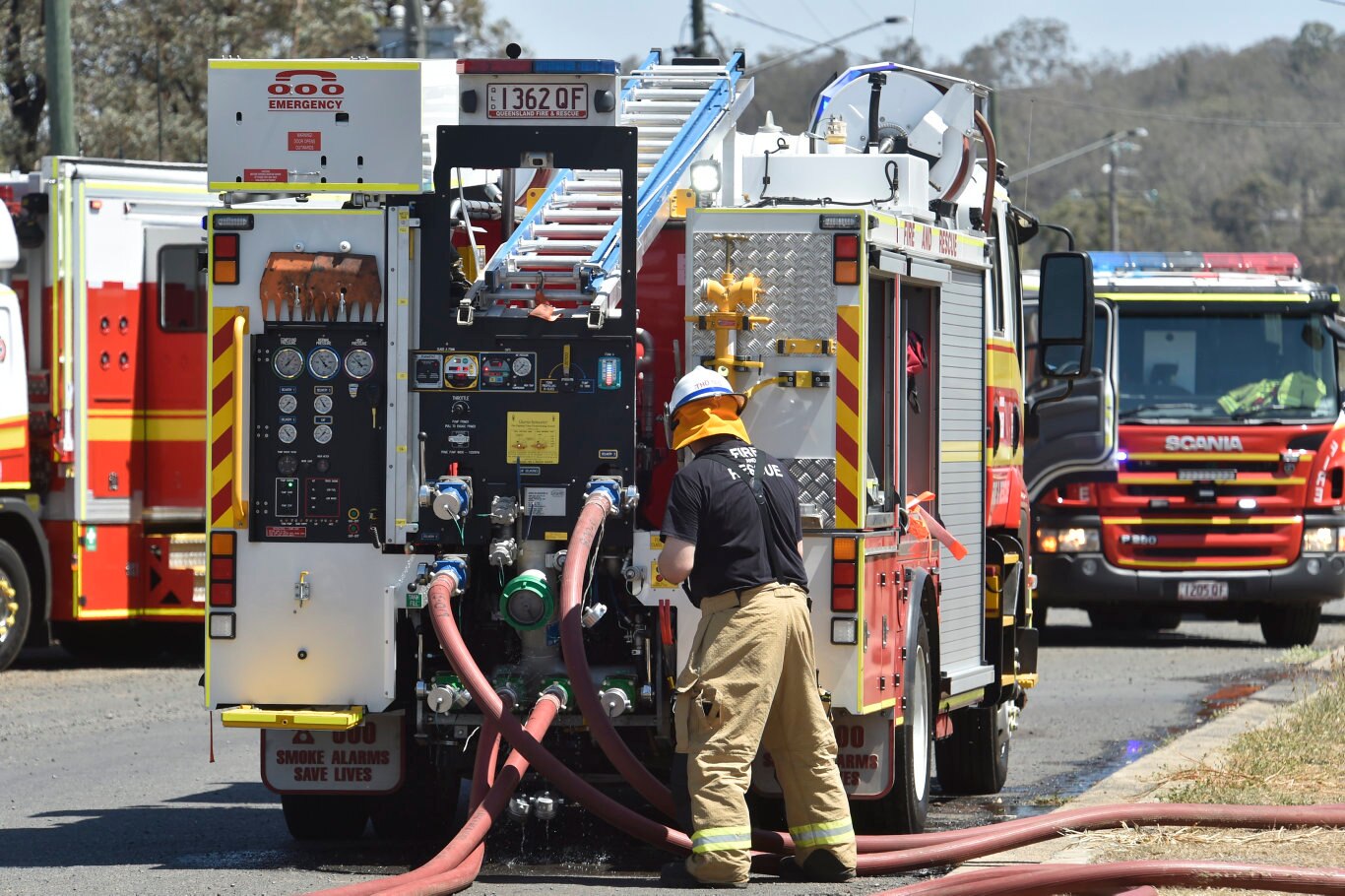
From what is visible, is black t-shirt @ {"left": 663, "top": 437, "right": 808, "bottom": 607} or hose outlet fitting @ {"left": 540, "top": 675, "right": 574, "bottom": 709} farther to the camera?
hose outlet fitting @ {"left": 540, "top": 675, "right": 574, "bottom": 709}

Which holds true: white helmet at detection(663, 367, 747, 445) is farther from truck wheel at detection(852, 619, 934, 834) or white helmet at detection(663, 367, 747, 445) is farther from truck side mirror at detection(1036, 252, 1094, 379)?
truck side mirror at detection(1036, 252, 1094, 379)

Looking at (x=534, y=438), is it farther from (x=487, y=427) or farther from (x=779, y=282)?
(x=779, y=282)

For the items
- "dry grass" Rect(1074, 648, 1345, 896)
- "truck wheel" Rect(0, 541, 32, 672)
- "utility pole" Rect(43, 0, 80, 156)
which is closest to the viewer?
"dry grass" Rect(1074, 648, 1345, 896)

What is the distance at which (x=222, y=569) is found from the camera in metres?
9.02

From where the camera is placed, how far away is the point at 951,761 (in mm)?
11711

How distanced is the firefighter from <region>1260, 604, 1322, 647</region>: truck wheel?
1284cm

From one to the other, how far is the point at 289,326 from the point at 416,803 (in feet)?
7.40

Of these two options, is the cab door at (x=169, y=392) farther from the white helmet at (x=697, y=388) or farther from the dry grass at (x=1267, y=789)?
the white helmet at (x=697, y=388)

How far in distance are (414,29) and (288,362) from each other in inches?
550

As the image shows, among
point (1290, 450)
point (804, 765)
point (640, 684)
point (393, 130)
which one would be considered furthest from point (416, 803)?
point (1290, 450)

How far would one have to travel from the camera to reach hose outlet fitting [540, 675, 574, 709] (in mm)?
8812

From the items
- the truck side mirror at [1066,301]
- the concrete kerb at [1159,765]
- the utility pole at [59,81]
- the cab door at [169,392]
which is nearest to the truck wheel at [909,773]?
the concrete kerb at [1159,765]

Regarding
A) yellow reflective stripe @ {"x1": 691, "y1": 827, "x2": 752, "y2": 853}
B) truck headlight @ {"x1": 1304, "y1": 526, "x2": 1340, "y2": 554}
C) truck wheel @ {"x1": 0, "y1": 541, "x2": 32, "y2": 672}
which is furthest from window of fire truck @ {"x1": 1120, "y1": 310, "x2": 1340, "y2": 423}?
yellow reflective stripe @ {"x1": 691, "y1": 827, "x2": 752, "y2": 853}

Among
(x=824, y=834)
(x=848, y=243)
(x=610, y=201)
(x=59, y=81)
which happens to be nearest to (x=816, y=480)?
(x=848, y=243)
